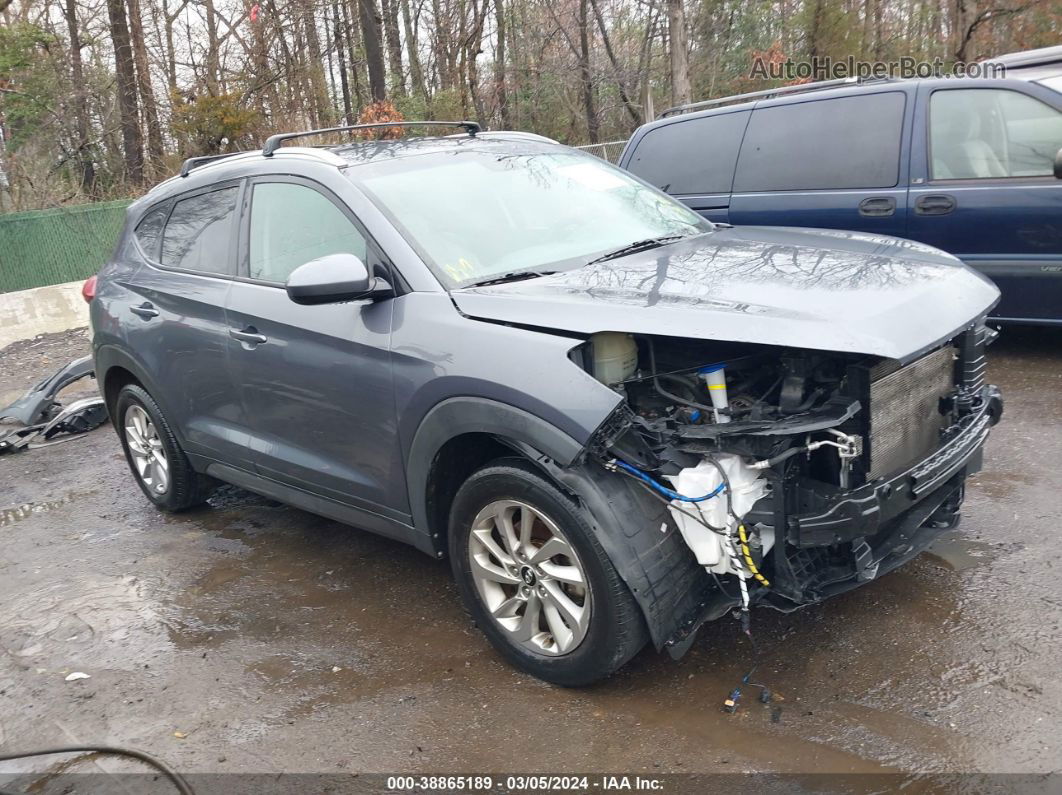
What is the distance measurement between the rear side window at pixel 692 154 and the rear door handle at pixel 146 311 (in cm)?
389

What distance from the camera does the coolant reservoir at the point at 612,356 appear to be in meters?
3.11

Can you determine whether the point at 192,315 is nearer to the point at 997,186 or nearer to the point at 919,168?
the point at 919,168

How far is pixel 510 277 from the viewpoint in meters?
3.59

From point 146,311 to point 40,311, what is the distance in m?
8.38

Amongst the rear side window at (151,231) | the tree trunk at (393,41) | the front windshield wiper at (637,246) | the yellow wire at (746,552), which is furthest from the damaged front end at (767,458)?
the tree trunk at (393,41)

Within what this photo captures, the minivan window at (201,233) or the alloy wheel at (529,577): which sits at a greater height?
the minivan window at (201,233)

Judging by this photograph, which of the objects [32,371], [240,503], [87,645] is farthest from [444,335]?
[32,371]

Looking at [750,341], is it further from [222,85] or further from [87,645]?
[222,85]

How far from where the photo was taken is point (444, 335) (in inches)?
133

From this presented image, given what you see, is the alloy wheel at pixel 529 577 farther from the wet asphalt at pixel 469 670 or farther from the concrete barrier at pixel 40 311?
the concrete barrier at pixel 40 311

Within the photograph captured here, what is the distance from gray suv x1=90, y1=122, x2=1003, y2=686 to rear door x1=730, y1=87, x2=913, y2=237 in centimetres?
248

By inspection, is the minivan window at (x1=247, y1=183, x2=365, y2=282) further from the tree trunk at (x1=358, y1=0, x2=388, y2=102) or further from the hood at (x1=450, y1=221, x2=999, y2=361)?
the tree trunk at (x1=358, y1=0, x2=388, y2=102)

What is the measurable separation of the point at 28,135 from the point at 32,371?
47.5 feet

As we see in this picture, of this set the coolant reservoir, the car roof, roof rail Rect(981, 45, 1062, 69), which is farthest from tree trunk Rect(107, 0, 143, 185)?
the coolant reservoir
